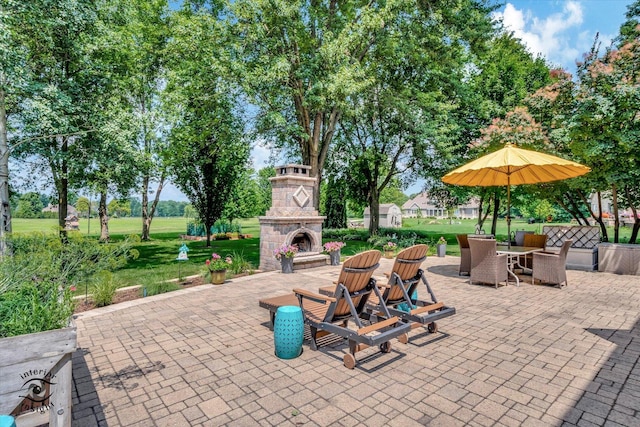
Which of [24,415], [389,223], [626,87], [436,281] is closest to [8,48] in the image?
[24,415]

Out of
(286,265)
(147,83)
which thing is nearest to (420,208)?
(147,83)

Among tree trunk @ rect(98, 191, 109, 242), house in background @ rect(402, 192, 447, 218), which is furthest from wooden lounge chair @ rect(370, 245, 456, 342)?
house in background @ rect(402, 192, 447, 218)

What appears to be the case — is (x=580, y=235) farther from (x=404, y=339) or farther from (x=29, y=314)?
(x=29, y=314)

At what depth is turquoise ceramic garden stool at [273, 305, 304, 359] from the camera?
4.04m

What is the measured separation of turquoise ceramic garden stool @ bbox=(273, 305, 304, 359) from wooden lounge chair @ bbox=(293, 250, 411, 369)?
29 cm

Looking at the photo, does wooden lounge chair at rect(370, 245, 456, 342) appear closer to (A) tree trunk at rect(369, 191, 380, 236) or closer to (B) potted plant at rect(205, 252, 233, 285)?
(B) potted plant at rect(205, 252, 233, 285)

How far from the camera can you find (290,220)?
10406 millimetres

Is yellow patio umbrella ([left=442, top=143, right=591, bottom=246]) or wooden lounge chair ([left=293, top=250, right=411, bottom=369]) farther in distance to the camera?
yellow patio umbrella ([left=442, top=143, right=591, bottom=246])

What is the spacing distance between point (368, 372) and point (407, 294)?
1.47m

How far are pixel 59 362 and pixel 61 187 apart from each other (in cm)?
1379

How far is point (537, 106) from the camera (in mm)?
12500

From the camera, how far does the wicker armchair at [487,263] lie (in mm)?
7633

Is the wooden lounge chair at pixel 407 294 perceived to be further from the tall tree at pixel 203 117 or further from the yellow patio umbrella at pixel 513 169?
the tall tree at pixel 203 117

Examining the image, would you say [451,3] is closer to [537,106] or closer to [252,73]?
[537,106]
